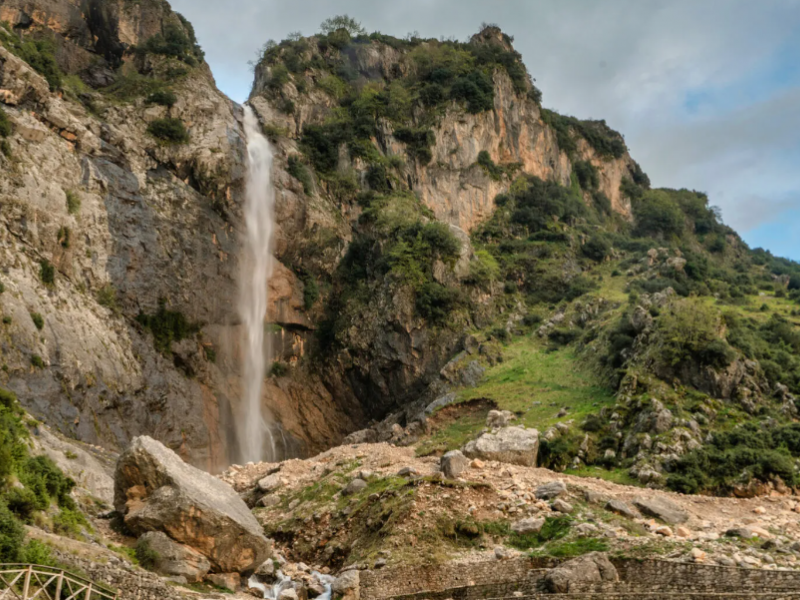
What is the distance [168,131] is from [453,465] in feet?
105

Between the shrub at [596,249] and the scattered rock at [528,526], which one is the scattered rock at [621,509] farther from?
the shrub at [596,249]

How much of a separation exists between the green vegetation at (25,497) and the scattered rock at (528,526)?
1141cm

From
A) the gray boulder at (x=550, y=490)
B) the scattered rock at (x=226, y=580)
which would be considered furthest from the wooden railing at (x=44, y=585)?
the gray boulder at (x=550, y=490)

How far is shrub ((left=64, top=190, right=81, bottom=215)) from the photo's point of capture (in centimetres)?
3697

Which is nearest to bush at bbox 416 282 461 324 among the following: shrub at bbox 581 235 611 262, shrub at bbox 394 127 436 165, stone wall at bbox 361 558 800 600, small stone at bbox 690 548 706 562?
shrub at bbox 394 127 436 165

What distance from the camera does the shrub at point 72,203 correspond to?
121 feet

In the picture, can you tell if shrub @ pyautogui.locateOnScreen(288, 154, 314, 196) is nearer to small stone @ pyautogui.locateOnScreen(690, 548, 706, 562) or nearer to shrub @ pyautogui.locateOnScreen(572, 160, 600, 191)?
shrub @ pyautogui.locateOnScreen(572, 160, 600, 191)

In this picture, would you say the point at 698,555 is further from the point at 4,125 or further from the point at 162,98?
the point at 162,98

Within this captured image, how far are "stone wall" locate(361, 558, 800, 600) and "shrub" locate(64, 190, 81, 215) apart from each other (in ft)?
90.6

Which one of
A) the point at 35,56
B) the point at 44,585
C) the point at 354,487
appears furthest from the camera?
the point at 35,56

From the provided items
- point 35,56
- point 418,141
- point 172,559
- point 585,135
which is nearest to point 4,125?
point 35,56

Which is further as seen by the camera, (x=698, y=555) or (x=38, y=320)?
(x=38, y=320)

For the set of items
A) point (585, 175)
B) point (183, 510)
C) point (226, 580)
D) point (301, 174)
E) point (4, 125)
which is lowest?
point (226, 580)

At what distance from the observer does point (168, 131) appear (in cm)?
4506
